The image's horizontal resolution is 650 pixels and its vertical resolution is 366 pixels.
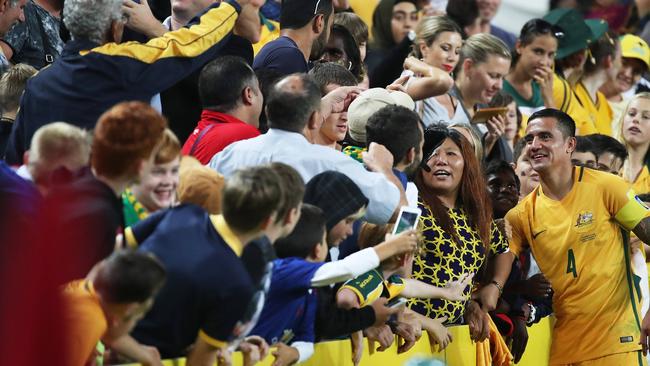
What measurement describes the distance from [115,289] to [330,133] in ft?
9.08

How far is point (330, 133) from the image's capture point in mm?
6887

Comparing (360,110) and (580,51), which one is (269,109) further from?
(580,51)

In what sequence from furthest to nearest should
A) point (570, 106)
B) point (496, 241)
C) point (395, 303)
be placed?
point (570, 106) → point (496, 241) → point (395, 303)

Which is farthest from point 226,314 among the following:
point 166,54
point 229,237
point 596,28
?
A: point 596,28

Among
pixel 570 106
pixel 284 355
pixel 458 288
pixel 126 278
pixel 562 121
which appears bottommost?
pixel 570 106

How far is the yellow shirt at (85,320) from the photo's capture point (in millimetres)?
4151

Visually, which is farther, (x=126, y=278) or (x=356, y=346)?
(x=356, y=346)

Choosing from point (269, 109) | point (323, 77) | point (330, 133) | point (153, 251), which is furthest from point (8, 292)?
point (323, 77)

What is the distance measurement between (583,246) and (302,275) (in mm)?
3417

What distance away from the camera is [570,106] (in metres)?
11.6

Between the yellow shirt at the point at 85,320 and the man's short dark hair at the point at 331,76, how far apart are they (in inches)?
130

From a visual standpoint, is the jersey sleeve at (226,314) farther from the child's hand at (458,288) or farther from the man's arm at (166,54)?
the child's hand at (458,288)

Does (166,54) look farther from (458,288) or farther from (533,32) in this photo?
(533,32)

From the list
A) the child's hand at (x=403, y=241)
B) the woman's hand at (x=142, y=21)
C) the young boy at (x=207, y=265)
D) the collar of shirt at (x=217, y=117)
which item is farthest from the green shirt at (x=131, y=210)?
the woman's hand at (x=142, y=21)
